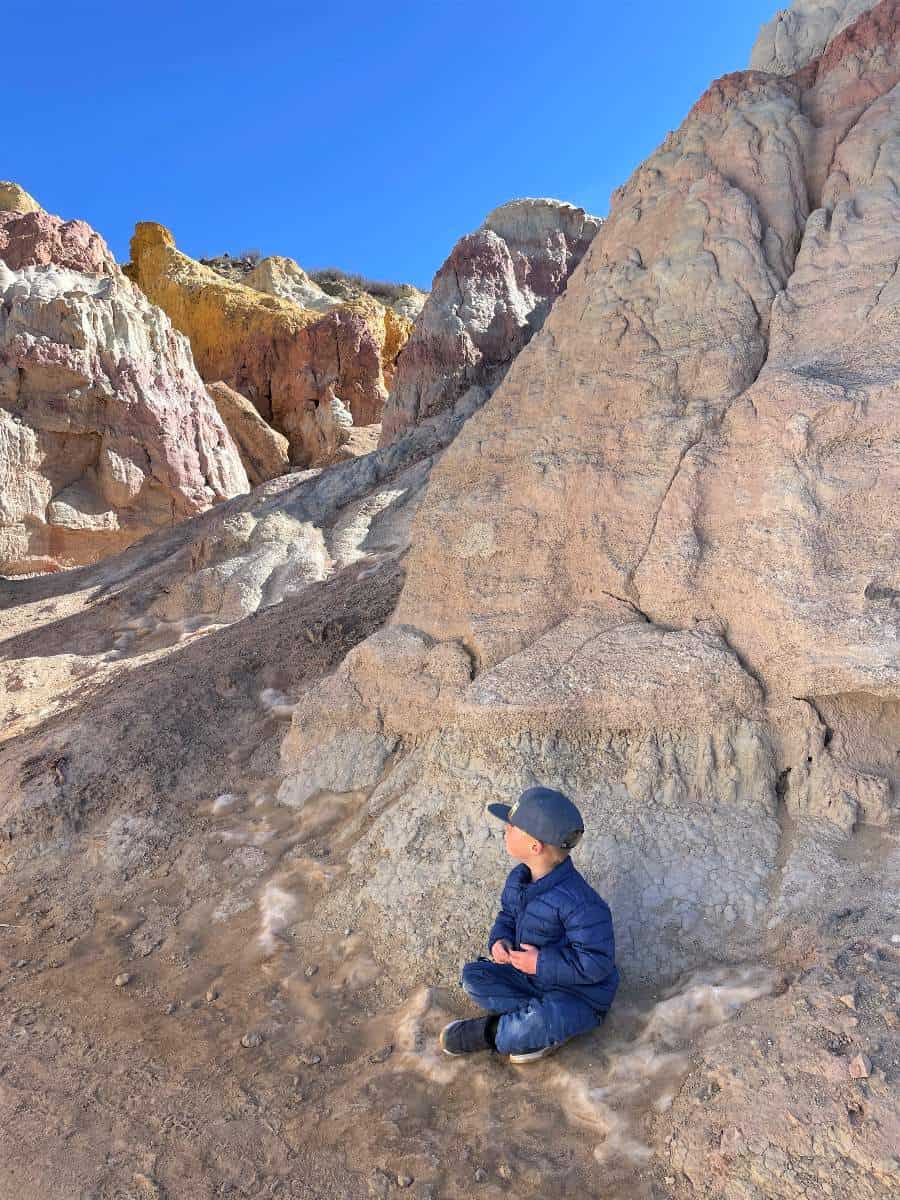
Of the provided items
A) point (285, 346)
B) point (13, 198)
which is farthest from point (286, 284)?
point (13, 198)

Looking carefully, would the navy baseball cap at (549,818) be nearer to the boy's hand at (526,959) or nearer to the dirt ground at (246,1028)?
the boy's hand at (526,959)

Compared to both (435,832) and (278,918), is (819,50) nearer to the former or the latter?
(435,832)

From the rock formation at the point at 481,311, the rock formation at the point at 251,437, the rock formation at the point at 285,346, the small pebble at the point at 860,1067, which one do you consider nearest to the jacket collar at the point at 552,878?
the small pebble at the point at 860,1067

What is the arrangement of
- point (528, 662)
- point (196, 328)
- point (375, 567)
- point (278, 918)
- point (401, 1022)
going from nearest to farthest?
point (401, 1022) < point (278, 918) < point (528, 662) < point (375, 567) < point (196, 328)

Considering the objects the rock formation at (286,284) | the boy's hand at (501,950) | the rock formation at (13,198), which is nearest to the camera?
the boy's hand at (501,950)

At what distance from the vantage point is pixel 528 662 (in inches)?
150

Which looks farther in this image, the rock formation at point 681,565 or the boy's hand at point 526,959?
the rock formation at point 681,565

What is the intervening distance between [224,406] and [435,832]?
61.2 ft

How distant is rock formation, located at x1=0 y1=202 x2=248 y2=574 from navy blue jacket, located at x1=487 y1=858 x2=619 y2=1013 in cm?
1374

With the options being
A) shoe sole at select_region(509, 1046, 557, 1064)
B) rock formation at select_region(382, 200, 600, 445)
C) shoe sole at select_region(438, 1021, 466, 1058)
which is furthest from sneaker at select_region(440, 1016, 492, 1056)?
rock formation at select_region(382, 200, 600, 445)

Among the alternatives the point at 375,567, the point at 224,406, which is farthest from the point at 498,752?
the point at 224,406

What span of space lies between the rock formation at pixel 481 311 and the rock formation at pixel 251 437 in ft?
18.6

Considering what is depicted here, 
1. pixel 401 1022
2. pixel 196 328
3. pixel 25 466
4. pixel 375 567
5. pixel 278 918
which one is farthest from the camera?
pixel 196 328

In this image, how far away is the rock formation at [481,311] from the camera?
15523 mm
